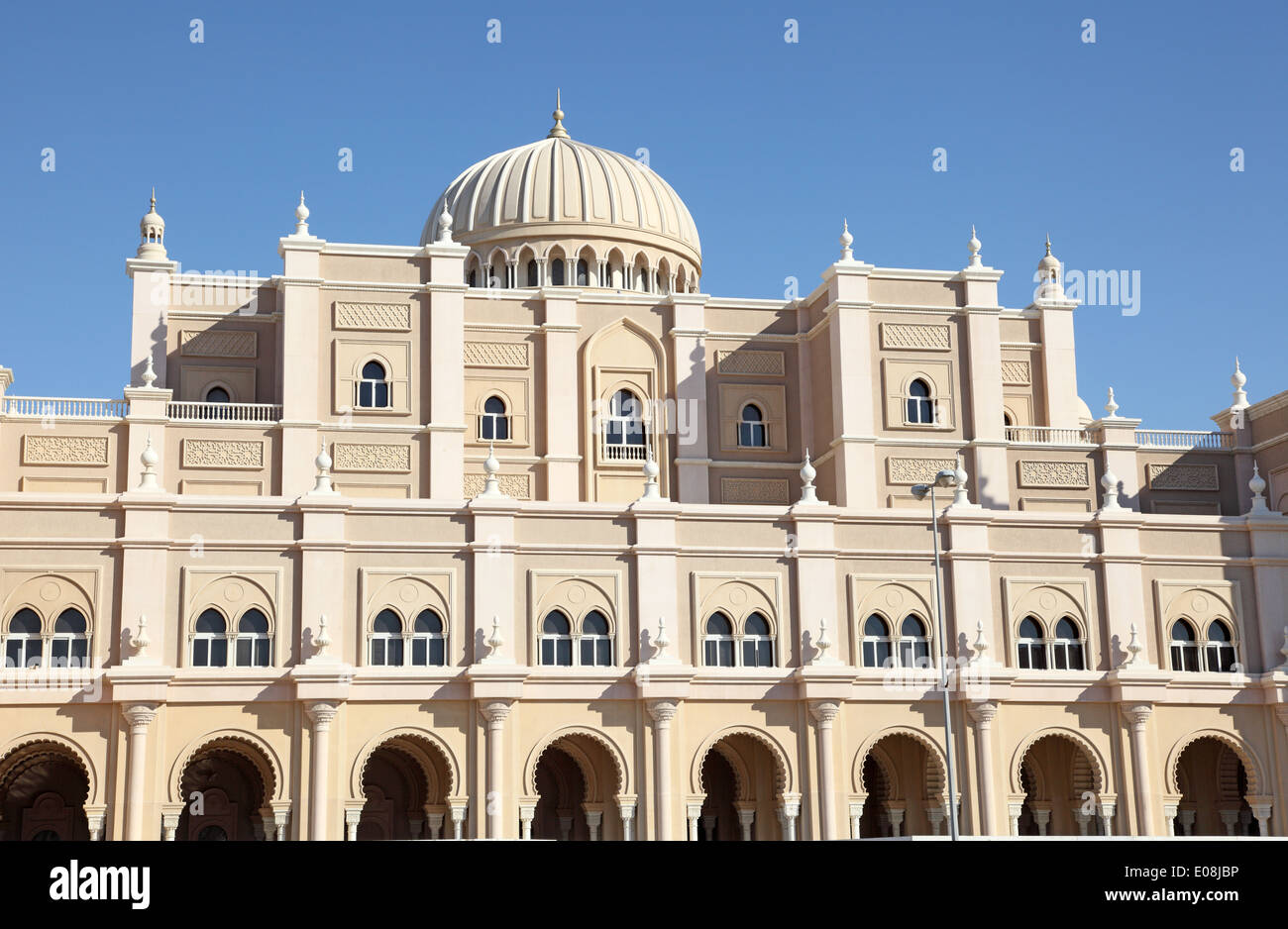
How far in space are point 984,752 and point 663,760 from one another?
842cm

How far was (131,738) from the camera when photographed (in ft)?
124

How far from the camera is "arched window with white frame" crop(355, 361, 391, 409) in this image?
1880 inches

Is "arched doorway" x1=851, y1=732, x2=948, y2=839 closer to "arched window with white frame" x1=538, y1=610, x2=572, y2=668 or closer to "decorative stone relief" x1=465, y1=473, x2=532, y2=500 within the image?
"arched window with white frame" x1=538, y1=610, x2=572, y2=668

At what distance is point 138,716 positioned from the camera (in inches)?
1491

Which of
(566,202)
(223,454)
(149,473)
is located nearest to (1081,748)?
(223,454)

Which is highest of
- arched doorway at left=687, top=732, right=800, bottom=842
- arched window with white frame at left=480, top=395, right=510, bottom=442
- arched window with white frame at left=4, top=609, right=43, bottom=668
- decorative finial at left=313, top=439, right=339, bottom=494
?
arched window with white frame at left=480, top=395, right=510, bottom=442

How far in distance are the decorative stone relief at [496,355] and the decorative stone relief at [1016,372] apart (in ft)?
51.0

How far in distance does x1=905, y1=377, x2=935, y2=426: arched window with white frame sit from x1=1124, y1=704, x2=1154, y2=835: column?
441 inches

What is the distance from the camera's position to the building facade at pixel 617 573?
3928 cm

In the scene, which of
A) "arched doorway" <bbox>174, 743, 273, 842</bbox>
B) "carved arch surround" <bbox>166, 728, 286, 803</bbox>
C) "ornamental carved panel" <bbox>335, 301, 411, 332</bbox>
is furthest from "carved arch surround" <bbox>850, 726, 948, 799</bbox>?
"ornamental carved panel" <bbox>335, 301, 411, 332</bbox>

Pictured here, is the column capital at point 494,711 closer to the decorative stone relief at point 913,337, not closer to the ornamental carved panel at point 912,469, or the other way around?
the ornamental carved panel at point 912,469
